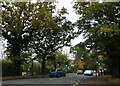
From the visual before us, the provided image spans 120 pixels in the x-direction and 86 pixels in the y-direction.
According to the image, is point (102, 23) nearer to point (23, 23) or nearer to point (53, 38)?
point (23, 23)

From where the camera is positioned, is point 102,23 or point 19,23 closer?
point 102,23

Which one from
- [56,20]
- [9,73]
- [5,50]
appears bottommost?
[9,73]

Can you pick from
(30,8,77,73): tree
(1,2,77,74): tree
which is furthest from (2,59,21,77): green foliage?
(30,8,77,73): tree

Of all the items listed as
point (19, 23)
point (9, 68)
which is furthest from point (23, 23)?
point (9, 68)

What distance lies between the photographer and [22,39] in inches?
2184

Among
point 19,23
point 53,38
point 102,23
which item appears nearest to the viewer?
point 102,23

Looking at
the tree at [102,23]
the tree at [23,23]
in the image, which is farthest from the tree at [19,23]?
the tree at [102,23]

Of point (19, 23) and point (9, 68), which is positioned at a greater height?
point (19, 23)

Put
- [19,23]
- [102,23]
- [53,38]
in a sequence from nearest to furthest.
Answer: [102,23]
[19,23]
[53,38]

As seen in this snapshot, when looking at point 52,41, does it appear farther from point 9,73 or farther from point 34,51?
point 9,73

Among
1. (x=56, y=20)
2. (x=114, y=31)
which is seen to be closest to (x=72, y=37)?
(x=56, y=20)

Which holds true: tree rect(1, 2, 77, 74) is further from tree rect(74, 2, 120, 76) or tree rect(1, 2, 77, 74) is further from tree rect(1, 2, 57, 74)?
tree rect(74, 2, 120, 76)

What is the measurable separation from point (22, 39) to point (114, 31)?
33.8 m

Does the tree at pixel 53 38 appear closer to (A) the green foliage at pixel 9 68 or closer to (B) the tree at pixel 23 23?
(B) the tree at pixel 23 23
